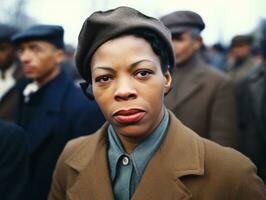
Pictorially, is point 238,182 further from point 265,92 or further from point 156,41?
point 265,92

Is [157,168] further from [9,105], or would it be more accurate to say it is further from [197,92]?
[9,105]

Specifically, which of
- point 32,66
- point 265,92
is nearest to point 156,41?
point 32,66

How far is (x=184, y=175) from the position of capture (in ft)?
6.70

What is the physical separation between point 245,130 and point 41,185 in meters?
2.27

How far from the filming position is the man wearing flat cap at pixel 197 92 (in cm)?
385

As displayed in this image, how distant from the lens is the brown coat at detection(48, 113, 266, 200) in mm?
2027

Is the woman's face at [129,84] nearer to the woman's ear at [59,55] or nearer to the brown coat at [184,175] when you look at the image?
the brown coat at [184,175]

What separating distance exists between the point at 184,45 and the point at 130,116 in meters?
2.37

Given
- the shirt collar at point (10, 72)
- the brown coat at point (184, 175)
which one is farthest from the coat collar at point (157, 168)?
the shirt collar at point (10, 72)

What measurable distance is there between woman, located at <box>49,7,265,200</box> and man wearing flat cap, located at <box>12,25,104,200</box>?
4.05 feet

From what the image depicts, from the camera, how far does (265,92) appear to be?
4414 mm

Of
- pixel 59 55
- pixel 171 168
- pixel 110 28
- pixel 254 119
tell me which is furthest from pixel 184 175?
pixel 254 119

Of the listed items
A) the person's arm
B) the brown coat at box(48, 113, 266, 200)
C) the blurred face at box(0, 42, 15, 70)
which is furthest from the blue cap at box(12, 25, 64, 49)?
the brown coat at box(48, 113, 266, 200)

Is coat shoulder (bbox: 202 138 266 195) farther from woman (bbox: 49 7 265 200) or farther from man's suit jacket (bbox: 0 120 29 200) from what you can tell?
man's suit jacket (bbox: 0 120 29 200)
